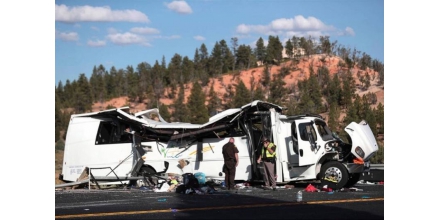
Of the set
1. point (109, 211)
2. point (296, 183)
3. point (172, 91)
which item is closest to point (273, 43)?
point (172, 91)

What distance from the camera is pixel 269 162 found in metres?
20.1

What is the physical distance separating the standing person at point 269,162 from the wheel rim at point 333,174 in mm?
1484

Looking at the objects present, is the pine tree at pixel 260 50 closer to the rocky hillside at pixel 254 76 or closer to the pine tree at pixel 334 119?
the rocky hillside at pixel 254 76

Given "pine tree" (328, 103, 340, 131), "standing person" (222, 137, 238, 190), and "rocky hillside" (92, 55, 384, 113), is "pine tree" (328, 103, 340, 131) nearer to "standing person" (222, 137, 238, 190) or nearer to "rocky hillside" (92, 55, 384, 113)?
"standing person" (222, 137, 238, 190)

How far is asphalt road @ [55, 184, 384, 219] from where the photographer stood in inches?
532

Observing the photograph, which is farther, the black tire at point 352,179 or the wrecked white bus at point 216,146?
the wrecked white bus at point 216,146

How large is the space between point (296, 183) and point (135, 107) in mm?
39858

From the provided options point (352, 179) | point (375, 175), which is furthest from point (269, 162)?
point (375, 175)

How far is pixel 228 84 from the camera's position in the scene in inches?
2559

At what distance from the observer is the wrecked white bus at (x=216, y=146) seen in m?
20.3

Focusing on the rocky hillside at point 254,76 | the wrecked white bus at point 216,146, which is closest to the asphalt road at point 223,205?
the wrecked white bus at point 216,146

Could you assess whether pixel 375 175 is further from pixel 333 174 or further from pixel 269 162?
pixel 269 162

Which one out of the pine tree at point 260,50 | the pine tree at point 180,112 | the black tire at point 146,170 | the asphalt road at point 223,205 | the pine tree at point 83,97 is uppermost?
the pine tree at point 260,50
